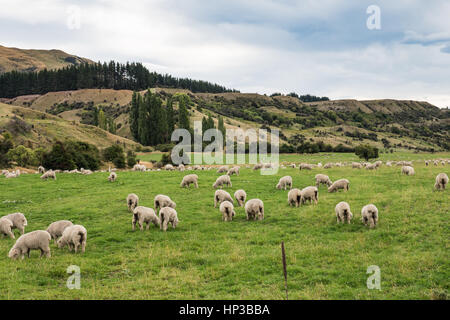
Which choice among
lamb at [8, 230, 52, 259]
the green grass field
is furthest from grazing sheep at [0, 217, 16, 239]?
lamb at [8, 230, 52, 259]

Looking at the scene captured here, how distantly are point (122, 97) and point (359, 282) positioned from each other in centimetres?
18610

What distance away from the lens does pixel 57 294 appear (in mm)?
9883

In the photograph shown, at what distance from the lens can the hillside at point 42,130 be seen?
8438cm

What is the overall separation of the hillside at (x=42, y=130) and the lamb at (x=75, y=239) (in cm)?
6528

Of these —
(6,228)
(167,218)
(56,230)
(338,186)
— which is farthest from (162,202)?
(338,186)

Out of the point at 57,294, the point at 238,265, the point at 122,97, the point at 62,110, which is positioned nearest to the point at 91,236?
the point at 57,294

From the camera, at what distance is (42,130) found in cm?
9288

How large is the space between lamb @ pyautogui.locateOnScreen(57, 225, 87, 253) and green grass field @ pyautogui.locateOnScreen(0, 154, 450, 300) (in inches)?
16.7

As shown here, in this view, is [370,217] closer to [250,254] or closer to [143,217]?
[250,254]

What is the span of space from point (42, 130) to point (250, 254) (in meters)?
95.8

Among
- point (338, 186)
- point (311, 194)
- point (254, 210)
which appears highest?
point (338, 186)

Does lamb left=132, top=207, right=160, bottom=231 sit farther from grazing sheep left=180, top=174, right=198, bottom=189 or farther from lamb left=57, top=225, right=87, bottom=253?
grazing sheep left=180, top=174, right=198, bottom=189
